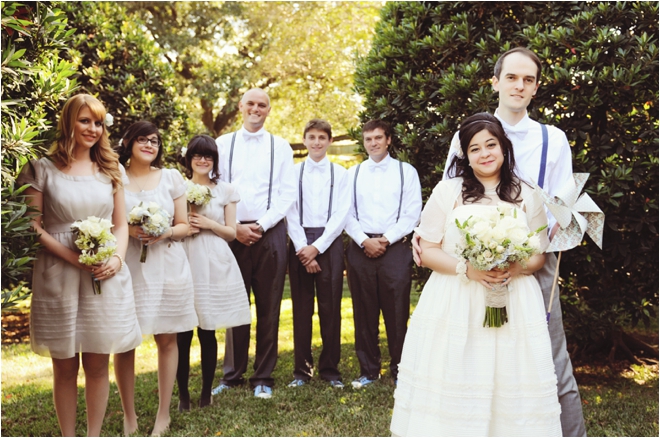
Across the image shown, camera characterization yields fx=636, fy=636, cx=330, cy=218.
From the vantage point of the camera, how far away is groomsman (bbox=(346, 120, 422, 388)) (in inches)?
245

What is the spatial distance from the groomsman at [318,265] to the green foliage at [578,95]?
879 mm

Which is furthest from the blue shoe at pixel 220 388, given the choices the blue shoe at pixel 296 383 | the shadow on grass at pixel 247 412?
the blue shoe at pixel 296 383

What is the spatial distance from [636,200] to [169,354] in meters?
4.08

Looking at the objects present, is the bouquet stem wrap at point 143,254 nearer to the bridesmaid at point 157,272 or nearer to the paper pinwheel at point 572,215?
the bridesmaid at point 157,272

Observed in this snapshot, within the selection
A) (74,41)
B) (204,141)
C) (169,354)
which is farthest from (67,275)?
(74,41)

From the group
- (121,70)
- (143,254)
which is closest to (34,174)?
(143,254)

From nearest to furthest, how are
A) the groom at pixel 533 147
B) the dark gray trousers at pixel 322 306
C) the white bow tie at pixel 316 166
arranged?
1. the groom at pixel 533 147
2. the dark gray trousers at pixel 322 306
3. the white bow tie at pixel 316 166

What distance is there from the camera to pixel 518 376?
3.36 m

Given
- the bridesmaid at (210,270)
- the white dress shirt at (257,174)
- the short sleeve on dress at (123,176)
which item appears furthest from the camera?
the white dress shirt at (257,174)

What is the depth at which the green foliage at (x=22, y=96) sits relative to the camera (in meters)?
3.30

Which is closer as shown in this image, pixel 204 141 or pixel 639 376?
pixel 204 141

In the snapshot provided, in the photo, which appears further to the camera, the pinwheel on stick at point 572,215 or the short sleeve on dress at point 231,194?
the short sleeve on dress at point 231,194

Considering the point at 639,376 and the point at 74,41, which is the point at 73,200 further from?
the point at 639,376

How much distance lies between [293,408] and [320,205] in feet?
6.81
